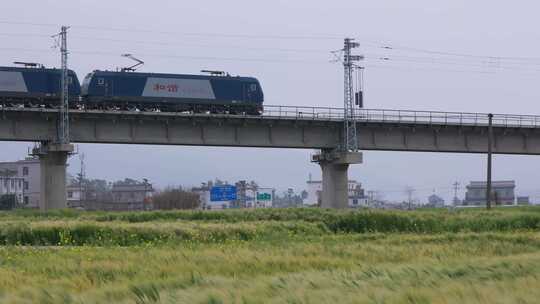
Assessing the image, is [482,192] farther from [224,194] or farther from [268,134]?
[268,134]

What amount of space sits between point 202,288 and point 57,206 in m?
51.2

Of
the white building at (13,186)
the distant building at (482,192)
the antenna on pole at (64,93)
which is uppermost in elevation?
the antenna on pole at (64,93)

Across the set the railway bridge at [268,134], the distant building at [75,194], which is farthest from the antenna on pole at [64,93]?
the distant building at [75,194]

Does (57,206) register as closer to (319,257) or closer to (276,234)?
(276,234)

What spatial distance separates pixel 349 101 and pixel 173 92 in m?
14.6

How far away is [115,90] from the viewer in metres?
63.0

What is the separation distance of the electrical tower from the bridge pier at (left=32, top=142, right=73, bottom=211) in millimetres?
22786

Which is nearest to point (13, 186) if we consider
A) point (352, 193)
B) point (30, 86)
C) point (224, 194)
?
point (224, 194)

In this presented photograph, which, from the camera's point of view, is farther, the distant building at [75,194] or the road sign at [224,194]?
the distant building at [75,194]

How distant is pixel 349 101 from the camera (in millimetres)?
66562

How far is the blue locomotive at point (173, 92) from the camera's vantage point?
206 feet

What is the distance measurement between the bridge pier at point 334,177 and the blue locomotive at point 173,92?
26.4ft

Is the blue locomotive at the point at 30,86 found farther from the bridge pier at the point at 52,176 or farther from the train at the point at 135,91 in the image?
the bridge pier at the point at 52,176

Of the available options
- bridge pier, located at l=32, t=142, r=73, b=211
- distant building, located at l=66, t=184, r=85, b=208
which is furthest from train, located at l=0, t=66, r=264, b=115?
distant building, located at l=66, t=184, r=85, b=208
